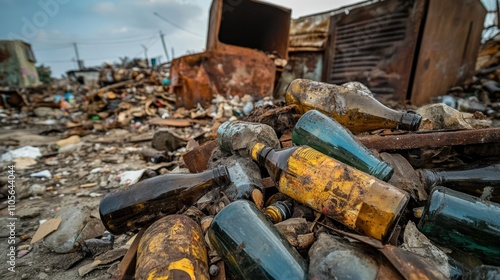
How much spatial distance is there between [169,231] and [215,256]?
16 cm

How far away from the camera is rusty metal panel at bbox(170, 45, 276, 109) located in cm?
369

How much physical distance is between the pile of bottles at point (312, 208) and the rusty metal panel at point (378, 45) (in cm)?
228

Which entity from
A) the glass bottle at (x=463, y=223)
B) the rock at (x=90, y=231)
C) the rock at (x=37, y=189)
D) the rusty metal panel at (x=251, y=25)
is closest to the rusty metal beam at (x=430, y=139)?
the glass bottle at (x=463, y=223)

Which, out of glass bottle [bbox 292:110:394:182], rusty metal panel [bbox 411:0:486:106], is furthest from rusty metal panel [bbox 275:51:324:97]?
glass bottle [bbox 292:110:394:182]

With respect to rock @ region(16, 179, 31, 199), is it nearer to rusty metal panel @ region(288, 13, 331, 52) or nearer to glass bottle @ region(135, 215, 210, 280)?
glass bottle @ region(135, 215, 210, 280)

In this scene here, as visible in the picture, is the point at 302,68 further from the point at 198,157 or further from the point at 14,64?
the point at 14,64

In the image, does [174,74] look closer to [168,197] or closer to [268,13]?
[268,13]

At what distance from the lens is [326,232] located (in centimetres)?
67

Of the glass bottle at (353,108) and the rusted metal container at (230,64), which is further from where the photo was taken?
the rusted metal container at (230,64)

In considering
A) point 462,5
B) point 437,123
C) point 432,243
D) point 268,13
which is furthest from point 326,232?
point 268,13

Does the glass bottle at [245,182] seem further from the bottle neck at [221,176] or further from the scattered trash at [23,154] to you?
the scattered trash at [23,154]

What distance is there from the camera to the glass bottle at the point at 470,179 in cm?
84

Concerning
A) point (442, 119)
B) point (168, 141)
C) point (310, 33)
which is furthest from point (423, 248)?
point (310, 33)

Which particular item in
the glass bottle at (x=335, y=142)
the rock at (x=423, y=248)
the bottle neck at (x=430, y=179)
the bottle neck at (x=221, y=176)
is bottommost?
the rock at (x=423, y=248)
